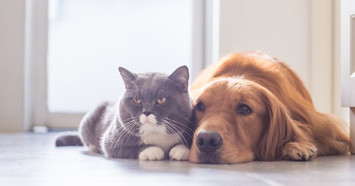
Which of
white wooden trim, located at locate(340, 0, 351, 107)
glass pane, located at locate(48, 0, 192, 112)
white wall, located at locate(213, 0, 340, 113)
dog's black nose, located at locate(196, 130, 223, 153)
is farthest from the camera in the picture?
glass pane, located at locate(48, 0, 192, 112)

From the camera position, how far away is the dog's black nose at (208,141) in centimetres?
137

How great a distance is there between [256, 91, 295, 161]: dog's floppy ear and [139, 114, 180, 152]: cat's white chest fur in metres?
0.29

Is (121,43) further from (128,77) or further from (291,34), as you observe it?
(128,77)

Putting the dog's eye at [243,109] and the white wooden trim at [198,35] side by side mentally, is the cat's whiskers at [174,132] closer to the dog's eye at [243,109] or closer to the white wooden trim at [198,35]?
the dog's eye at [243,109]

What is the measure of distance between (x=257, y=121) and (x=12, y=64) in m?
2.63

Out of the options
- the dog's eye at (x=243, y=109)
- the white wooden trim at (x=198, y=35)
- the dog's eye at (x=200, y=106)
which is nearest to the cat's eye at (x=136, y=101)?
the dog's eye at (x=200, y=106)

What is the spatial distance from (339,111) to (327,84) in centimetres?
22

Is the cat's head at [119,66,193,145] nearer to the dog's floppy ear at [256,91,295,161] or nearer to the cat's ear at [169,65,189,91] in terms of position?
the cat's ear at [169,65,189,91]

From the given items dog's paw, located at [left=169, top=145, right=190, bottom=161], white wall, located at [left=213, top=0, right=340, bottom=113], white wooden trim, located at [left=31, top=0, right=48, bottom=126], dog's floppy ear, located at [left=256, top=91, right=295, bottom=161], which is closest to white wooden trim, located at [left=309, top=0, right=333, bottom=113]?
white wall, located at [left=213, top=0, right=340, bottom=113]

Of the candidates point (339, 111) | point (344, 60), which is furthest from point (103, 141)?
point (339, 111)

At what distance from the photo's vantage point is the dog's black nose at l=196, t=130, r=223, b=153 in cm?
137

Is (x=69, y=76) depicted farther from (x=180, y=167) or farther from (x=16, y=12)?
(x=180, y=167)

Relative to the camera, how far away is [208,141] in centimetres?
138

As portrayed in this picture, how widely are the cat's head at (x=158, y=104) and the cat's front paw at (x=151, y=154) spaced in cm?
6
